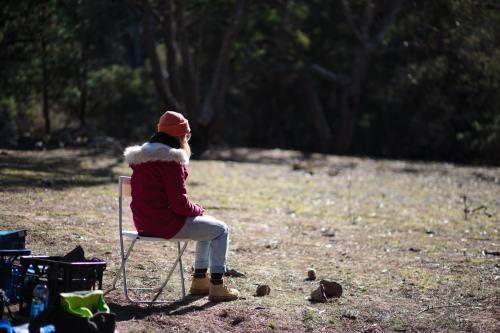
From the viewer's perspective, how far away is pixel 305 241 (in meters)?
11.0

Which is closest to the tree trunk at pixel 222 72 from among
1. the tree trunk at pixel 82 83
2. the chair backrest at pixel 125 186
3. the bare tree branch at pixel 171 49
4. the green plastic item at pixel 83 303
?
the bare tree branch at pixel 171 49

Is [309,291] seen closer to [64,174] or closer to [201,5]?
[64,174]

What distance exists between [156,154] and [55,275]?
1345 millimetres

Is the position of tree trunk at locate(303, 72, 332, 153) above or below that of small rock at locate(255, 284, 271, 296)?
above

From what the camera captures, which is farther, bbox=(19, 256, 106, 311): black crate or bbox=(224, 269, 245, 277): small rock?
Answer: bbox=(224, 269, 245, 277): small rock

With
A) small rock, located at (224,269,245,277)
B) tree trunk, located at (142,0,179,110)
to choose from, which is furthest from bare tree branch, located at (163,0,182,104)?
small rock, located at (224,269,245,277)

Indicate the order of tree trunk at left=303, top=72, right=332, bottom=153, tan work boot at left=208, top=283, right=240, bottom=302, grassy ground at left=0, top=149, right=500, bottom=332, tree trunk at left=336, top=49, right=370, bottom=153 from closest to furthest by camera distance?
grassy ground at left=0, top=149, right=500, bottom=332, tan work boot at left=208, top=283, right=240, bottom=302, tree trunk at left=336, top=49, right=370, bottom=153, tree trunk at left=303, top=72, right=332, bottom=153

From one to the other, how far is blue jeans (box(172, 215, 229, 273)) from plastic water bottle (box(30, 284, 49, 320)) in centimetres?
165

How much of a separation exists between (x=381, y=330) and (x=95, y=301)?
232 centimetres

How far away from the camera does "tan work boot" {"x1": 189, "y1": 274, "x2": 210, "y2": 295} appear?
745cm

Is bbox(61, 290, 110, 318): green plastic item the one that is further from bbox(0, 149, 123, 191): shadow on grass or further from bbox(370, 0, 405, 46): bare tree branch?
bbox(370, 0, 405, 46): bare tree branch

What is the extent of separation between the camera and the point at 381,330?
669 centimetres

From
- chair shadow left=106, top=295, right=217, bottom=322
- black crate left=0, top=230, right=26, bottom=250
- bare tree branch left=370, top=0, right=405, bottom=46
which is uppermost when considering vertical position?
bare tree branch left=370, top=0, right=405, bottom=46

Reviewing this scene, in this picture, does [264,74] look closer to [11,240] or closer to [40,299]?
[11,240]
